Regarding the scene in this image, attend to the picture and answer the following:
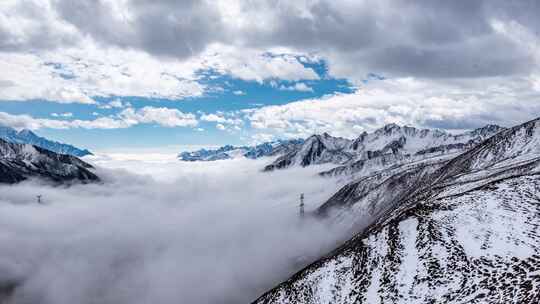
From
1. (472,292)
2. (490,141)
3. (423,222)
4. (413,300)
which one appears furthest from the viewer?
(490,141)

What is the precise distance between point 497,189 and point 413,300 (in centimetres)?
2862

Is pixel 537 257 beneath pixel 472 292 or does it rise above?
above

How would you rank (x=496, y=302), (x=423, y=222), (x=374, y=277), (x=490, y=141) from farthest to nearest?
(x=490, y=141) < (x=423, y=222) < (x=374, y=277) < (x=496, y=302)

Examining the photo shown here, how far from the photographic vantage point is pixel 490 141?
176625 millimetres

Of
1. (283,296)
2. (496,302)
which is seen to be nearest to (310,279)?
(283,296)

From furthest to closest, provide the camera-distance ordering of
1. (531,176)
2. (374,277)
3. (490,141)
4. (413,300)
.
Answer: (490,141)
(531,176)
(374,277)
(413,300)

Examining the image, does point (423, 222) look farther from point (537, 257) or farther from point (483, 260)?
point (537, 257)

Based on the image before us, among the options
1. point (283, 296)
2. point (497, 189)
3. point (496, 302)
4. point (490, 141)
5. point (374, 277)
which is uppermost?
point (490, 141)

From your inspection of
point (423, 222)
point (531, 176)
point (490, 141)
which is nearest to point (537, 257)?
point (423, 222)

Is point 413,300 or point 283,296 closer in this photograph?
point 413,300

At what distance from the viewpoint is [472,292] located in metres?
42.4

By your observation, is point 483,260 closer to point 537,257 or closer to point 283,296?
point 537,257

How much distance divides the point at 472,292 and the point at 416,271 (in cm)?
976

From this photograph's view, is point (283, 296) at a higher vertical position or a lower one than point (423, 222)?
lower
